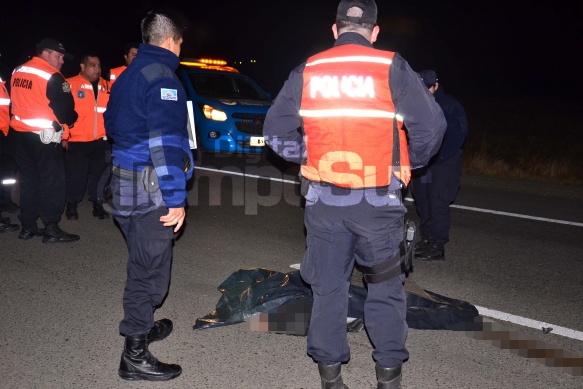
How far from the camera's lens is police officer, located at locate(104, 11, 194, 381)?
3.51 m

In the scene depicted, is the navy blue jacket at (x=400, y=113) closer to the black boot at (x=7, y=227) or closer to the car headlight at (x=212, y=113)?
the black boot at (x=7, y=227)

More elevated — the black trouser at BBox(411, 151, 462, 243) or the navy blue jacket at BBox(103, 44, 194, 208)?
the navy blue jacket at BBox(103, 44, 194, 208)

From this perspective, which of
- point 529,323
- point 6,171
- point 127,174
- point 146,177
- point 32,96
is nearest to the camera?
point 146,177

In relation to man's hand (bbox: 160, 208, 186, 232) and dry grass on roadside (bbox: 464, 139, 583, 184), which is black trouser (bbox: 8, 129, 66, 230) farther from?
dry grass on roadside (bbox: 464, 139, 583, 184)

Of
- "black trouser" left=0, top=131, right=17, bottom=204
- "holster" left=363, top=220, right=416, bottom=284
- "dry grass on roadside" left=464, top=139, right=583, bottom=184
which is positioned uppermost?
"holster" left=363, top=220, right=416, bottom=284

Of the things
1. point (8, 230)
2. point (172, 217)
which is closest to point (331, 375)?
point (172, 217)

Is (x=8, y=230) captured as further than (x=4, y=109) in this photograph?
Yes

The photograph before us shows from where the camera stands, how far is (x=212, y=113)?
39.2ft

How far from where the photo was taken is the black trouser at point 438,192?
627 cm

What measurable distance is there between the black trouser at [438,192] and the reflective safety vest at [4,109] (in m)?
4.21

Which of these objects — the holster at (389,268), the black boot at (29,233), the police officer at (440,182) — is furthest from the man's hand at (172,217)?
the black boot at (29,233)

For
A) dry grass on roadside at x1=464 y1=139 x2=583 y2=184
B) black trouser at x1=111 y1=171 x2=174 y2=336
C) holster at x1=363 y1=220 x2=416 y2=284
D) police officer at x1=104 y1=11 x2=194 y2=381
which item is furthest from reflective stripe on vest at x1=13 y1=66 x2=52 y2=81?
dry grass on roadside at x1=464 y1=139 x2=583 y2=184

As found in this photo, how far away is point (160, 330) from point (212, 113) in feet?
26.1

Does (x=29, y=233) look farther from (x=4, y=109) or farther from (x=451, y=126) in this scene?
(x=451, y=126)
